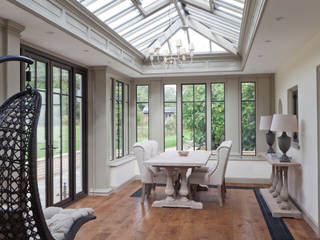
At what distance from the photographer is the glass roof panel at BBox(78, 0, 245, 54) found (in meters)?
4.20

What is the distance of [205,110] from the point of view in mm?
7156

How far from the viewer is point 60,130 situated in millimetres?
4785

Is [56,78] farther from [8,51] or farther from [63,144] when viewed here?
[8,51]

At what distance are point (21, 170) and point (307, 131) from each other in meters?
3.78

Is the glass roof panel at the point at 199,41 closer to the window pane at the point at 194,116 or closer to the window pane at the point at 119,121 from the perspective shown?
the window pane at the point at 194,116

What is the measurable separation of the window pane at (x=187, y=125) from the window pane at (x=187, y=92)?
0.15m

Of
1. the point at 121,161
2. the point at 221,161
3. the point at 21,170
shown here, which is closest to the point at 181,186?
the point at 221,161

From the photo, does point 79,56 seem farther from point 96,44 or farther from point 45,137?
point 45,137

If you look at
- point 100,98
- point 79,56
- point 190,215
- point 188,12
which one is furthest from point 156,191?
point 188,12

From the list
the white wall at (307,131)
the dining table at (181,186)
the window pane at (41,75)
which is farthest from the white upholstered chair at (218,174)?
the window pane at (41,75)

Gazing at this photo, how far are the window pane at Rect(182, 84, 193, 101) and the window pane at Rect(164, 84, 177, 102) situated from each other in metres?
0.21

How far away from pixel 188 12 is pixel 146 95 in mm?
2626

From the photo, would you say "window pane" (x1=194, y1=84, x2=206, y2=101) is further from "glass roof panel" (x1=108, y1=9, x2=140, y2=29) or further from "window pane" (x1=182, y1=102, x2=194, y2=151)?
"glass roof panel" (x1=108, y1=9, x2=140, y2=29)

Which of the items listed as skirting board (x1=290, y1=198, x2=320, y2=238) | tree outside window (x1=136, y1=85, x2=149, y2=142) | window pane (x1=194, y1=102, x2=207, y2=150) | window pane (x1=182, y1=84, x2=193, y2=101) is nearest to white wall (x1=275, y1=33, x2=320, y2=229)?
skirting board (x1=290, y1=198, x2=320, y2=238)
